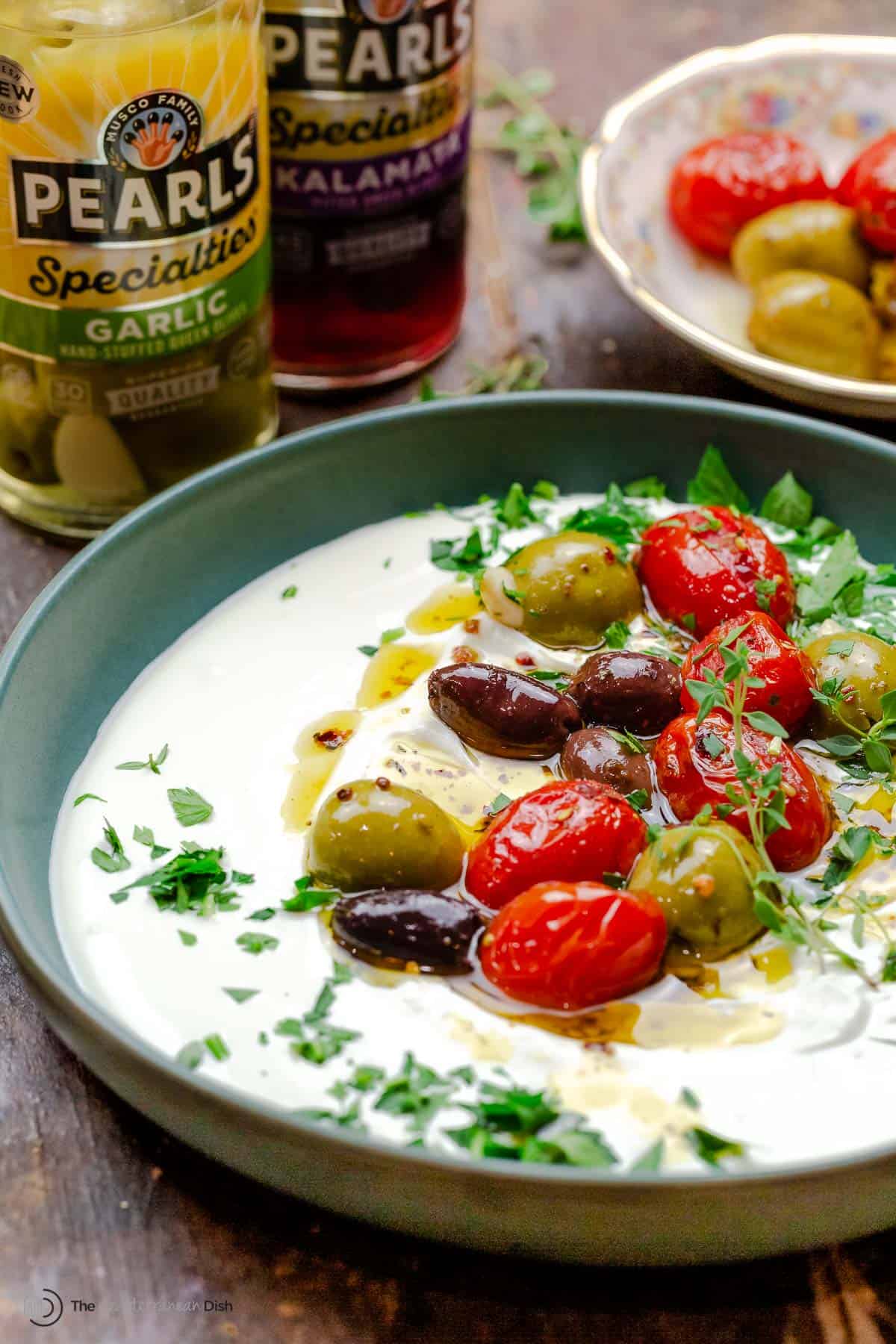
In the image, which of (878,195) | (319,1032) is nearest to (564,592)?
(319,1032)

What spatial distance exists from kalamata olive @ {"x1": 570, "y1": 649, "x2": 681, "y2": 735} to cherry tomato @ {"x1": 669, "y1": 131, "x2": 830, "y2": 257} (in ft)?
2.75

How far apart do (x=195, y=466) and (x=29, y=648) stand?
1.23 feet

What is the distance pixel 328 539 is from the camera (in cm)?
152

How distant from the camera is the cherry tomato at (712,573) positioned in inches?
53.7

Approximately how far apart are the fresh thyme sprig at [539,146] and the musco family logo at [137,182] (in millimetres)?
759

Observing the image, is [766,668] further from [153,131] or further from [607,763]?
[153,131]

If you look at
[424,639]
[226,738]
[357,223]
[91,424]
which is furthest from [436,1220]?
[357,223]

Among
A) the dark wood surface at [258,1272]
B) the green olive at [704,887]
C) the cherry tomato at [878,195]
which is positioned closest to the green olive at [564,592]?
the green olive at [704,887]

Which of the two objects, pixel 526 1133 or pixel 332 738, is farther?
pixel 332 738

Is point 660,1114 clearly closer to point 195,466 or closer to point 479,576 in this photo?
A: point 479,576

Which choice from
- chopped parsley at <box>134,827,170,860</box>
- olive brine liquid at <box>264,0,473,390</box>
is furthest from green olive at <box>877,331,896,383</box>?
chopped parsley at <box>134,827,170,860</box>

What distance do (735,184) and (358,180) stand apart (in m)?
0.52

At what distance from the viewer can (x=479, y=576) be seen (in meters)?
1.43

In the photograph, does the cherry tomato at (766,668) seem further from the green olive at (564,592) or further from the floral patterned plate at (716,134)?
the floral patterned plate at (716,134)
